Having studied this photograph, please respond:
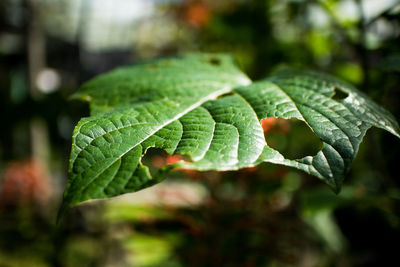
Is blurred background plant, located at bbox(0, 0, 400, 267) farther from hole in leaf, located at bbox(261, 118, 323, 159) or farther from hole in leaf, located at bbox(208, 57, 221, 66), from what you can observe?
hole in leaf, located at bbox(208, 57, 221, 66)

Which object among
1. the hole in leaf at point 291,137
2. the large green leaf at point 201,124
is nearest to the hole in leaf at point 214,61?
the large green leaf at point 201,124

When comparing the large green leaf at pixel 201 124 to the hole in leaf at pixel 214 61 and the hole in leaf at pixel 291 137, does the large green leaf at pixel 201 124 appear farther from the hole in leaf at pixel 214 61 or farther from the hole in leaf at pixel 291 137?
the hole in leaf at pixel 291 137

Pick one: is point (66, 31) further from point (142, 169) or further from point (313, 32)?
point (142, 169)

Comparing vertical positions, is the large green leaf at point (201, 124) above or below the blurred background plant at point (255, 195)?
above

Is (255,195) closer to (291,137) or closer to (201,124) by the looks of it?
(291,137)

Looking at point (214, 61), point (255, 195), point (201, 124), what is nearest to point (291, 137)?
point (255, 195)

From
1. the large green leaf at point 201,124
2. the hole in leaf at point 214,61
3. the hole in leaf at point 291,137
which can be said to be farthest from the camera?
the hole in leaf at point 291,137
